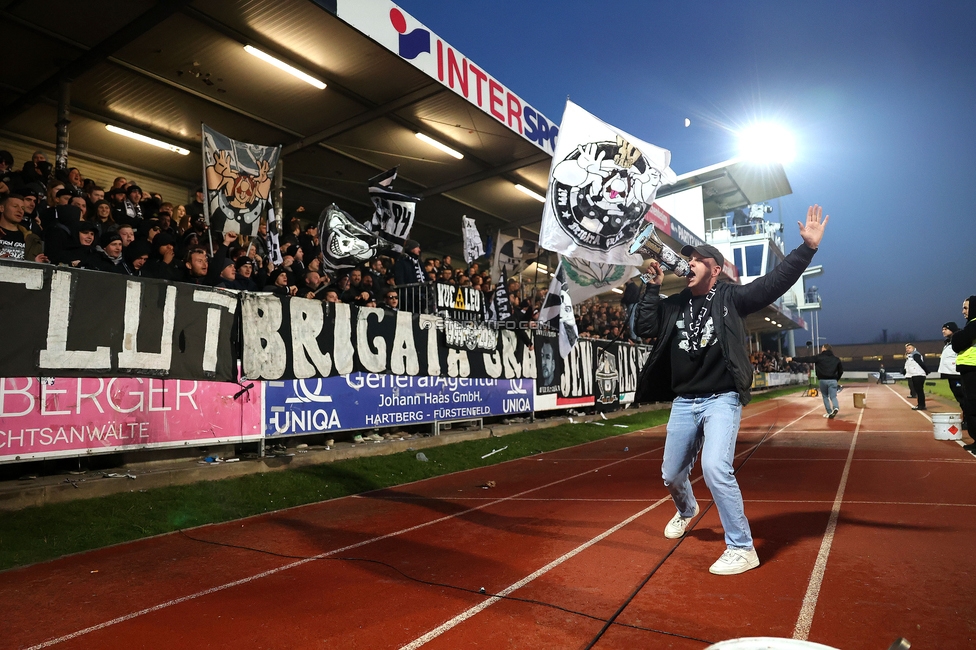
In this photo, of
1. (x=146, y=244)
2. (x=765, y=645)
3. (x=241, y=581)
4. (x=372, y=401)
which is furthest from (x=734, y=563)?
(x=146, y=244)

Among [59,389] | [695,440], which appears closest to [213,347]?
[59,389]

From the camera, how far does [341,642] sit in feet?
11.3

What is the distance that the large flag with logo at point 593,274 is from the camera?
31.0 ft

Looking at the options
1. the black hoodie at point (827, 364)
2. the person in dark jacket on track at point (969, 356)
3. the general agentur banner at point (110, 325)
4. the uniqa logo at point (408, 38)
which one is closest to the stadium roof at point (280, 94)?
the uniqa logo at point (408, 38)

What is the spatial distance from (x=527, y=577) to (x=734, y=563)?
4.87ft

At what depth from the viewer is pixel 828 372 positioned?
18.0 m

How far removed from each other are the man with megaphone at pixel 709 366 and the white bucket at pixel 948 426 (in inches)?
382

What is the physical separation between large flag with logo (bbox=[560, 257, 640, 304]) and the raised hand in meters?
5.17

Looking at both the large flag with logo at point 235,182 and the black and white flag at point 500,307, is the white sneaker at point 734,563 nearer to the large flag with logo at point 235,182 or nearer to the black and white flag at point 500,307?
the large flag with logo at point 235,182

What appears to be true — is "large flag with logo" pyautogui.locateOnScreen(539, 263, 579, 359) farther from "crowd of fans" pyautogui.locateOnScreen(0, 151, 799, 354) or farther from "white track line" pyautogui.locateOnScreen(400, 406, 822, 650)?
"white track line" pyautogui.locateOnScreen(400, 406, 822, 650)

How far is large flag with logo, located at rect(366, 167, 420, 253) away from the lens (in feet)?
44.9

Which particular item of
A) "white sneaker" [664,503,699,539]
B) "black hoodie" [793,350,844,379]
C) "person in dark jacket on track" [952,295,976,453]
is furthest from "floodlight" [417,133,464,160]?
"white sneaker" [664,503,699,539]

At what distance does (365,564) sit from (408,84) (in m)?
10.8

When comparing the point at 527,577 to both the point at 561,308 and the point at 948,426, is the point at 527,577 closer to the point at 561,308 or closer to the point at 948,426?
the point at 561,308
